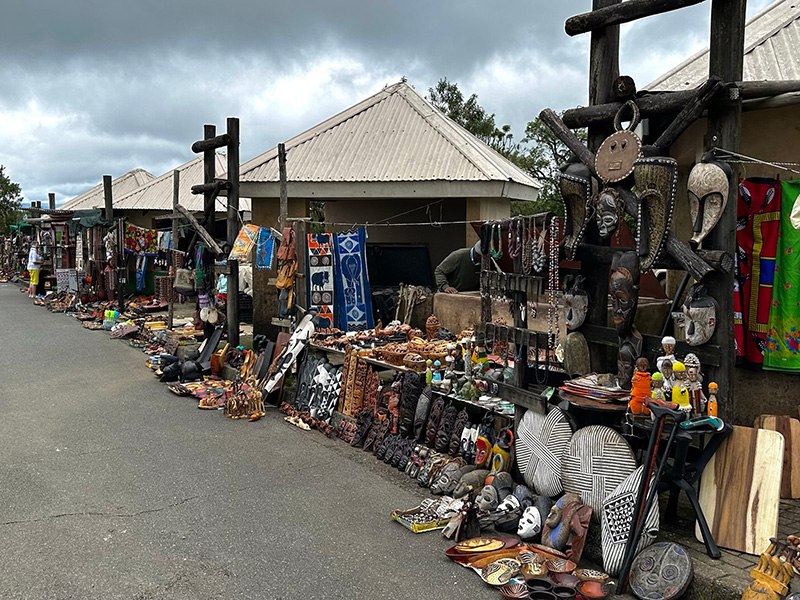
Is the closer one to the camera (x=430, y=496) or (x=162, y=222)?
(x=430, y=496)

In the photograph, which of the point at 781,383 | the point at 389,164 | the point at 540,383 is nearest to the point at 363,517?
the point at 540,383

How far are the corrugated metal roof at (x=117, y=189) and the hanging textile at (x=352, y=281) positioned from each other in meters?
19.0

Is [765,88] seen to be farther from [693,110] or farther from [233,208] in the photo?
[233,208]

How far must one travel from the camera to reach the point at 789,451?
223 inches

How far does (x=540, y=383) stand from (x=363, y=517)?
2.01 metres

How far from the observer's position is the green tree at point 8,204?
4938 cm

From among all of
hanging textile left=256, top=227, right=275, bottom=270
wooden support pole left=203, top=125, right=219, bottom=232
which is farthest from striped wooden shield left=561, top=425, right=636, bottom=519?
wooden support pole left=203, top=125, right=219, bottom=232

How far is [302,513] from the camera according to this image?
6090mm

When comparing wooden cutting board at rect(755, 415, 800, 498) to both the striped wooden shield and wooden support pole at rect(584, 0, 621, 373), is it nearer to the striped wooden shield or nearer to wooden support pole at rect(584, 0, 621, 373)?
the striped wooden shield

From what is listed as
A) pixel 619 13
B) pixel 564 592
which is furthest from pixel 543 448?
pixel 619 13

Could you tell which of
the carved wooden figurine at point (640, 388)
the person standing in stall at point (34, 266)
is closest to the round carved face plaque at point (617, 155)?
the carved wooden figurine at point (640, 388)

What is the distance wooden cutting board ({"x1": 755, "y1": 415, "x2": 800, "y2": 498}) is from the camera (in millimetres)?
5613

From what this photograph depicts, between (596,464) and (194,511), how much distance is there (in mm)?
3516

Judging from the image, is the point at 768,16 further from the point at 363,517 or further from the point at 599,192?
the point at 363,517
